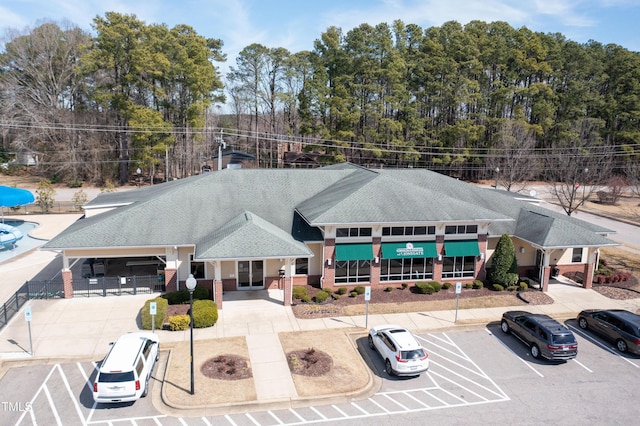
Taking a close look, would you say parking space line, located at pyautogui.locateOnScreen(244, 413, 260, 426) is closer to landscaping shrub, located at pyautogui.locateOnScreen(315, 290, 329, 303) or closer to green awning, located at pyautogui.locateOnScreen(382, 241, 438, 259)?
landscaping shrub, located at pyautogui.locateOnScreen(315, 290, 329, 303)

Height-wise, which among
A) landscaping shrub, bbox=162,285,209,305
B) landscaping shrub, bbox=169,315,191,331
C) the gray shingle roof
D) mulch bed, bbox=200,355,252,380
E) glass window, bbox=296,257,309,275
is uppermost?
the gray shingle roof

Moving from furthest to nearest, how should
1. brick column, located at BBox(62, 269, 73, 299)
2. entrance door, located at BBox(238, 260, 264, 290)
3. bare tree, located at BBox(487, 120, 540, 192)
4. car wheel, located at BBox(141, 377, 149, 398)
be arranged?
bare tree, located at BBox(487, 120, 540, 192), entrance door, located at BBox(238, 260, 264, 290), brick column, located at BBox(62, 269, 73, 299), car wheel, located at BBox(141, 377, 149, 398)

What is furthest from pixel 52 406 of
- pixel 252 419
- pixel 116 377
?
pixel 252 419

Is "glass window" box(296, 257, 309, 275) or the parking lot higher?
"glass window" box(296, 257, 309, 275)

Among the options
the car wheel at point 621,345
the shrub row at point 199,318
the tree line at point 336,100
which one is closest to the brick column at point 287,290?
the shrub row at point 199,318

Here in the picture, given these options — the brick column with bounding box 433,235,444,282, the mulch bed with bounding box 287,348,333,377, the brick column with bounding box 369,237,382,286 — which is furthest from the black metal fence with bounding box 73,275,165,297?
the brick column with bounding box 433,235,444,282

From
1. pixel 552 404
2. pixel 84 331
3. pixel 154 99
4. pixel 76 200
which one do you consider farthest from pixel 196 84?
pixel 552 404
